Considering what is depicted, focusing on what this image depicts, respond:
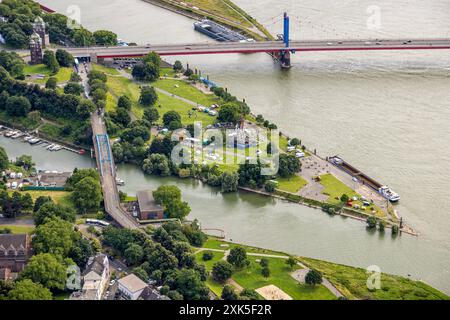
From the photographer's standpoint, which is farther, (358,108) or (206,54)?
(206,54)

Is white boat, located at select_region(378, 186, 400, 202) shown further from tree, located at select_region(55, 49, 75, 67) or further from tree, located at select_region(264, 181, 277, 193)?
tree, located at select_region(55, 49, 75, 67)

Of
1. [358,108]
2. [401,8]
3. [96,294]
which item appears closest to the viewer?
[96,294]

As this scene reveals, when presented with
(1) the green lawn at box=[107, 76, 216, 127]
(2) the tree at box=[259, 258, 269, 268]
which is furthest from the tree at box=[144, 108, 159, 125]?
(2) the tree at box=[259, 258, 269, 268]

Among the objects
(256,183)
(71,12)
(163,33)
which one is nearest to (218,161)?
(256,183)

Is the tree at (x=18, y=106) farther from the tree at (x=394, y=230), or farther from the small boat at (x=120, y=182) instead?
the tree at (x=394, y=230)

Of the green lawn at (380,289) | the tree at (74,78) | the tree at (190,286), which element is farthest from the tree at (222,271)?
the tree at (74,78)

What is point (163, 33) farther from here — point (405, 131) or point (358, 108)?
point (405, 131)

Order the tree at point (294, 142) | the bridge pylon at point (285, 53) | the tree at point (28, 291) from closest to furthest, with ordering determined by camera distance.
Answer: the tree at point (28, 291)
the tree at point (294, 142)
the bridge pylon at point (285, 53)
